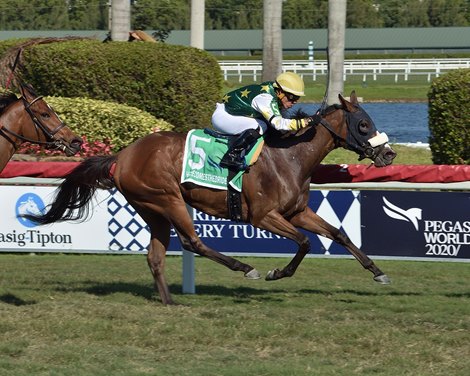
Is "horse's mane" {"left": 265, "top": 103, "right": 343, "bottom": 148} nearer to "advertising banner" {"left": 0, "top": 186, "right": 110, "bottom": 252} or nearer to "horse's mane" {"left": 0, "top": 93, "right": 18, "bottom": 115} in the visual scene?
"horse's mane" {"left": 0, "top": 93, "right": 18, "bottom": 115}

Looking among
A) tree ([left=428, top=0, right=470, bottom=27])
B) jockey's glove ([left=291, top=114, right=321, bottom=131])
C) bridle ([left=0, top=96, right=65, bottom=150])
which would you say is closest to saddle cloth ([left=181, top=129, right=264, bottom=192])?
jockey's glove ([left=291, top=114, right=321, bottom=131])

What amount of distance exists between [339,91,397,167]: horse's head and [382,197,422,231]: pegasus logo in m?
1.41

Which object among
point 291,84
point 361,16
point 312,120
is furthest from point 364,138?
point 361,16

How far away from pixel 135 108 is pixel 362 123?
18.8ft

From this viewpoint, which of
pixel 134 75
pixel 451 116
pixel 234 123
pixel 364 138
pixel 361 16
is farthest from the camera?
pixel 361 16

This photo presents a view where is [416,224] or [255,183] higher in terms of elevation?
[255,183]

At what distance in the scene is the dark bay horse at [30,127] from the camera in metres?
8.47

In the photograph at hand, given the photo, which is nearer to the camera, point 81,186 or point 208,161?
point 208,161

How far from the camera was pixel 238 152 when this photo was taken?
8.19 meters

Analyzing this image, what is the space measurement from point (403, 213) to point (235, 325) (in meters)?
3.06

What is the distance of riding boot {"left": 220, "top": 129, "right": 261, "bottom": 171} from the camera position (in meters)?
8.16

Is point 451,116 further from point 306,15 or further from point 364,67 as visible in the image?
point 306,15

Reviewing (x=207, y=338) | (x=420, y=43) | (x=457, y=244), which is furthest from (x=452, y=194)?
(x=420, y=43)

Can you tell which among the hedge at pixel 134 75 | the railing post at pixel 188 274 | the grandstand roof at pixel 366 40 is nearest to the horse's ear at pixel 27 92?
the railing post at pixel 188 274
